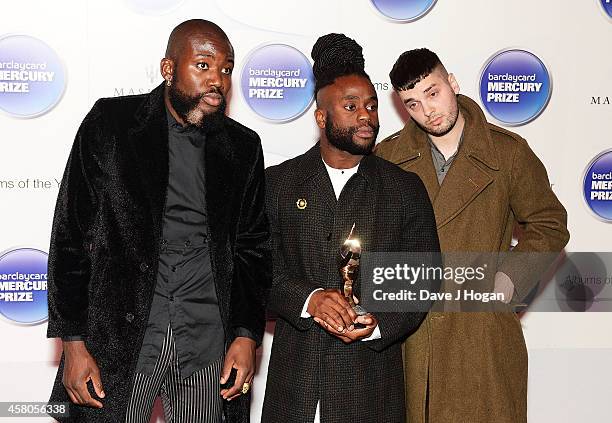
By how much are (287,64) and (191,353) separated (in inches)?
62.9

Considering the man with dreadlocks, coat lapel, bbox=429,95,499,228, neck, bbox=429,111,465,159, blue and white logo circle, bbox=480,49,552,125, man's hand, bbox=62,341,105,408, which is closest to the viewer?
man's hand, bbox=62,341,105,408

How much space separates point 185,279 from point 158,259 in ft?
0.33

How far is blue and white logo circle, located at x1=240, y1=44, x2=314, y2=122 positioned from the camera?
359 cm

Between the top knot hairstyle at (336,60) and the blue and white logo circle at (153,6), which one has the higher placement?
the blue and white logo circle at (153,6)

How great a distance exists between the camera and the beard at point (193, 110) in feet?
8.06

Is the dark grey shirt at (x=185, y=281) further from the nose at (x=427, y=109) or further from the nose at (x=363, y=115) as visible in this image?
the nose at (x=427, y=109)

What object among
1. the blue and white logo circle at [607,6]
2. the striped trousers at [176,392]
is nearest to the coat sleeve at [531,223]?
the striped trousers at [176,392]

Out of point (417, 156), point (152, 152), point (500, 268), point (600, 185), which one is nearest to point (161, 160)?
point (152, 152)

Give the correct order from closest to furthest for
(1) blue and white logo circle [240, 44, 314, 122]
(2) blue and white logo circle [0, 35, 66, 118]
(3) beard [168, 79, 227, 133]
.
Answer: (3) beard [168, 79, 227, 133], (2) blue and white logo circle [0, 35, 66, 118], (1) blue and white logo circle [240, 44, 314, 122]

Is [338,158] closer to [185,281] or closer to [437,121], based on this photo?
[437,121]

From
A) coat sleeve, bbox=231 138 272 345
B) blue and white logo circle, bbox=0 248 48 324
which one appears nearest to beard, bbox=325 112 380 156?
coat sleeve, bbox=231 138 272 345

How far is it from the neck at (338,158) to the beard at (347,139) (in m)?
0.04

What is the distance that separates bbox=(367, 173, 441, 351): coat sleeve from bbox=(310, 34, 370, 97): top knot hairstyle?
41 cm

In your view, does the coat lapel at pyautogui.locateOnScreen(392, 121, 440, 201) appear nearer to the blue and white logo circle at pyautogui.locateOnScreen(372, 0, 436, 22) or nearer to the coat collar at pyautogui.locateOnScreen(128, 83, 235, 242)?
the coat collar at pyautogui.locateOnScreen(128, 83, 235, 242)
